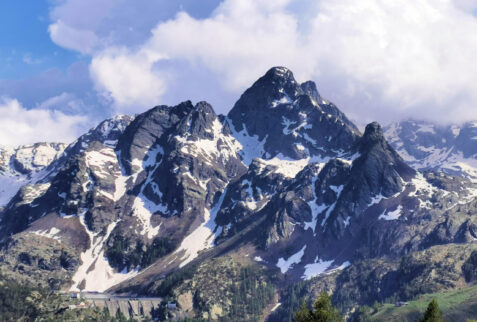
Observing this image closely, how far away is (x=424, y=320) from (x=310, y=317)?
17.4 metres

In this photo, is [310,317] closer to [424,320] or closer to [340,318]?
[340,318]

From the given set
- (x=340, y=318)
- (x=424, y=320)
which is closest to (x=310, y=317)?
(x=340, y=318)

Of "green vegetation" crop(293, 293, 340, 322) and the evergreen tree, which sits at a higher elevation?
"green vegetation" crop(293, 293, 340, 322)

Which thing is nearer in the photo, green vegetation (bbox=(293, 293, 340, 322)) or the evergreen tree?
green vegetation (bbox=(293, 293, 340, 322))

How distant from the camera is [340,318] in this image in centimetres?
10012

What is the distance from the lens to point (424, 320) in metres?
95.3

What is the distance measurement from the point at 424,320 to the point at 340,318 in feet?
42.5

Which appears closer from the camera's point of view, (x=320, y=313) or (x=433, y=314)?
(x=320, y=313)

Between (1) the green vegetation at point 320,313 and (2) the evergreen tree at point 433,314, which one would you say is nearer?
(1) the green vegetation at point 320,313

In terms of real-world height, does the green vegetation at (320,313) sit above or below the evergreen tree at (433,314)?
above

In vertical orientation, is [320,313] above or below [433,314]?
above
